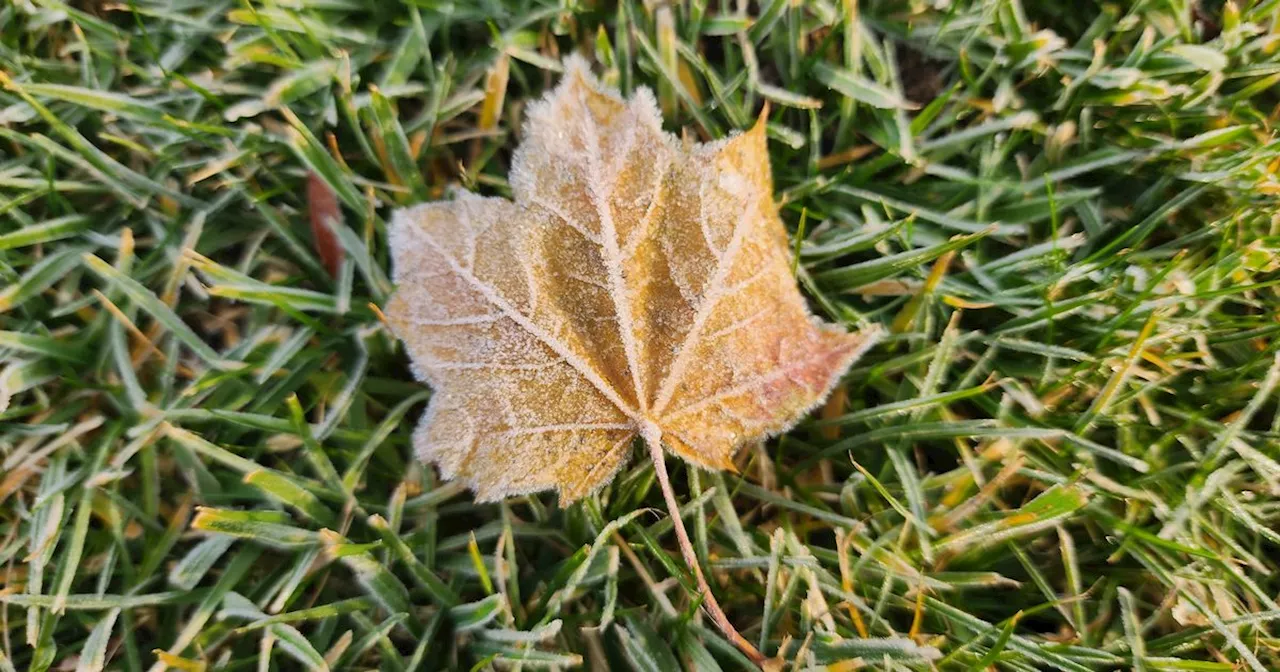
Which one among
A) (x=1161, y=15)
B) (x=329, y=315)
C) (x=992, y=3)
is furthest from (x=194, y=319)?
(x=1161, y=15)

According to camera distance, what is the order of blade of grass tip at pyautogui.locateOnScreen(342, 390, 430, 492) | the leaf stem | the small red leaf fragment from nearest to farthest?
the leaf stem, blade of grass tip at pyautogui.locateOnScreen(342, 390, 430, 492), the small red leaf fragment

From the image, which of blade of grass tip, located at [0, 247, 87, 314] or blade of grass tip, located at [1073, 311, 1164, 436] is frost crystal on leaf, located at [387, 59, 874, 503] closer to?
blade of grass tip, located at [1073, 311, 1164, 436]

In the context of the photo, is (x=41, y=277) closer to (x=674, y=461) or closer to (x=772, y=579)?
(x=674, y=461)

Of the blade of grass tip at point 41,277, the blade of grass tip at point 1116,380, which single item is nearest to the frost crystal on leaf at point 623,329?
the blade of grass tip at point 1116,380

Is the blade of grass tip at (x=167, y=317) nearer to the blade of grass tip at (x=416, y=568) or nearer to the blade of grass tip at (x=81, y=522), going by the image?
the blade of grass tip at (x=81, y=522)

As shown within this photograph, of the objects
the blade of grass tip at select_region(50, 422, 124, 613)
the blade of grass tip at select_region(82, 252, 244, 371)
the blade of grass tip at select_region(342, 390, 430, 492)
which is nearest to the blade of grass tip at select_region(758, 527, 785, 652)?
the blade of grass tip at select_region(342, 390, 430, 492)

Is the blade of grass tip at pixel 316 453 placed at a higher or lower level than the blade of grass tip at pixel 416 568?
higher
